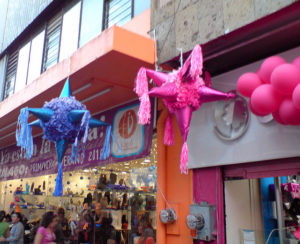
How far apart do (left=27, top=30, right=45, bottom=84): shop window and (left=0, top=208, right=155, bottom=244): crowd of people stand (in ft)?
12.2

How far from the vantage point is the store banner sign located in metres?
5.82

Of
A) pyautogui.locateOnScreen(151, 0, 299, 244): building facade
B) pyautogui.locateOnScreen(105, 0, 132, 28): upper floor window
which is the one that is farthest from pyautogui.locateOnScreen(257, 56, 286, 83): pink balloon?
pyautogui.locateOnScreen(105, 0, 132, 28): upper floor window

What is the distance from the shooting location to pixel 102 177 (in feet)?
29.0

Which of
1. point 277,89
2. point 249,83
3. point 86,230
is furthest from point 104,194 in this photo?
point 277,89

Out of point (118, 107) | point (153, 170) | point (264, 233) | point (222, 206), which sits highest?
point (118, 107)

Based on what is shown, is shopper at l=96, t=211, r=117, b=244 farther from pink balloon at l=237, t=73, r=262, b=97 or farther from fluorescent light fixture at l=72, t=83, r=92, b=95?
pink balloon at l=237, t=73, r=262, b=97

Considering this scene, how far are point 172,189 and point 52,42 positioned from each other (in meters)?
5.45

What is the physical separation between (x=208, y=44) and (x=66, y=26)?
16.4 feet

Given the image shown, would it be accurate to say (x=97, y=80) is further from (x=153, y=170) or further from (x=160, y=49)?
(x=153, y=170)

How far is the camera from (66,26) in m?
8.09

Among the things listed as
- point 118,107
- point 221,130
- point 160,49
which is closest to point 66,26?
point 118,107

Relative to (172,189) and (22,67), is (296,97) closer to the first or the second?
(172,189)

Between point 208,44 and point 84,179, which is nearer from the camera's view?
point 208,44

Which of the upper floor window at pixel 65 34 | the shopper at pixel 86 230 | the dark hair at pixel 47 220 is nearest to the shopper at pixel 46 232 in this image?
the dark hair at pixel 47 220
